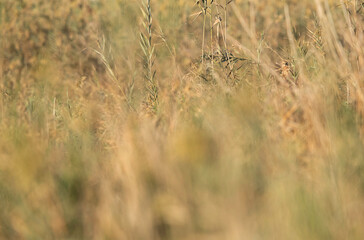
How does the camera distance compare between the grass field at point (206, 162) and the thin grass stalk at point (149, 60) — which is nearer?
the grass field at point (206, 162)

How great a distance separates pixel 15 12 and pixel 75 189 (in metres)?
3.72

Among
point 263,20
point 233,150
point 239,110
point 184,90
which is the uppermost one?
point 263,20

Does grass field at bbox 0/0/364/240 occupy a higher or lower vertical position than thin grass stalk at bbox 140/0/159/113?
lower

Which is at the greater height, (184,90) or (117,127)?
(184,90)

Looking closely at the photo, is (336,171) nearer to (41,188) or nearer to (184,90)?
(41,188)

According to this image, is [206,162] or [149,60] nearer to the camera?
[206,162]

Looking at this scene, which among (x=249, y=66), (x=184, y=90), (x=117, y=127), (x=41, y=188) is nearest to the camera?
(x=41, y=188)

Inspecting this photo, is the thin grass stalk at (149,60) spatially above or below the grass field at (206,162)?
above

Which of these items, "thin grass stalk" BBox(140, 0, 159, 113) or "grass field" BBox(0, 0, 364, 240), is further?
"thin grass stalk" BBox(140, 0, 159, 113)

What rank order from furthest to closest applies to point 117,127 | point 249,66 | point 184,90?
point 249,66 < point 184,90 < point 117,127

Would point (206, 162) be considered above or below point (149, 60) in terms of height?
below

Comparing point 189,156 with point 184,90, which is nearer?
point 189,156

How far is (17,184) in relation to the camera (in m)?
1.62

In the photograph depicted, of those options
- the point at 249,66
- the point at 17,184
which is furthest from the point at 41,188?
the point at 249,66
